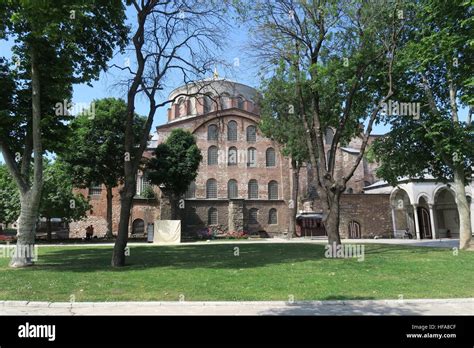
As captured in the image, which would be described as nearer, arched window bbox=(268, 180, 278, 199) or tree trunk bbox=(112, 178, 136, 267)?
tree trunk bbox=(112, 178, 136, 267)

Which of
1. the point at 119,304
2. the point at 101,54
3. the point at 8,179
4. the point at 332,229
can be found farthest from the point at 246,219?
the point at 119,304

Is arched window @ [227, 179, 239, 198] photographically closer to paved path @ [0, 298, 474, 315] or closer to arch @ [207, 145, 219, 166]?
arch @ [207, 145, 219, 166]

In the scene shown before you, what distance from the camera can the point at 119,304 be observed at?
7.86 meters

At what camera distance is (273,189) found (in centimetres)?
4828

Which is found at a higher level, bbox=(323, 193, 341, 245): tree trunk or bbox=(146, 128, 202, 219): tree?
bbox=(146, 128, 202, 219): tree

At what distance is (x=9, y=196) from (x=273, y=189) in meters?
28.9

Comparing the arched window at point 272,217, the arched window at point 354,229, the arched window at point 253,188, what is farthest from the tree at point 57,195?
the arched window at point 354,229

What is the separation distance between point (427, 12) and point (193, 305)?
19.1 meters

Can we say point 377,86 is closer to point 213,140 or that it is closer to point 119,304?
point 119,304

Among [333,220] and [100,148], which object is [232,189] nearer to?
[100,148]

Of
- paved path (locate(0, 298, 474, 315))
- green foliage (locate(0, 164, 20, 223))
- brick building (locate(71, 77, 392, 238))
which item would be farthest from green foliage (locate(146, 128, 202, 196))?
paved path (locate(0, 298, 474, 315))

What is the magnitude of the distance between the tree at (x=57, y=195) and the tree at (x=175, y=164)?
7299mm

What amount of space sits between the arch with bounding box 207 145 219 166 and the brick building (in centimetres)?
12

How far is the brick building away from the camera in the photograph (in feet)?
136
